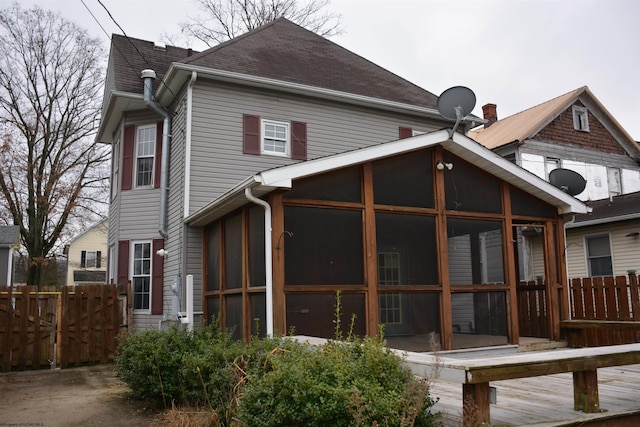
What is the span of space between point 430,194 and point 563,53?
52.8 feet

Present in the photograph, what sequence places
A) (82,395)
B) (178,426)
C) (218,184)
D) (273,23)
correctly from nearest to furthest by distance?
(178,426) < (82,395) < (218,184) < (273,23)

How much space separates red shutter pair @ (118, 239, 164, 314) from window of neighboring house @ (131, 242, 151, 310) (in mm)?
145

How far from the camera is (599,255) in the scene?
1481 cm

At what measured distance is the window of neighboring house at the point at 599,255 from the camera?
14.6 meters

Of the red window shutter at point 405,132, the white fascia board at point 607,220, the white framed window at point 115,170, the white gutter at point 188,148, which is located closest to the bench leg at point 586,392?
the white gutter at point 188,148

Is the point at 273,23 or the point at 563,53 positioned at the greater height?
the point at 563,53

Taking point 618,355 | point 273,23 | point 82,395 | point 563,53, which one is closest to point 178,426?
point 82,395

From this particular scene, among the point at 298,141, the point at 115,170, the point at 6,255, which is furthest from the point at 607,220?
the point at 6,255

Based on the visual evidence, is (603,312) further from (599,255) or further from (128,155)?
(128,155)

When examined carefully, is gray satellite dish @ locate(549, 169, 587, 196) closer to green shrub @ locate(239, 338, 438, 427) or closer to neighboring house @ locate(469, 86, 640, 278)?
neighboring house @ locate(469, 86, 640, 278)

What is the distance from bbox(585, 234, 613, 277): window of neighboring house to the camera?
47.9ft

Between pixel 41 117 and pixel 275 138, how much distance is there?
16.3 meters

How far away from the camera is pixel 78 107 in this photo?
24344 mm

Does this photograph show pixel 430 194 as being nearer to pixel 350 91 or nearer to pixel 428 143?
pixel 428 143
